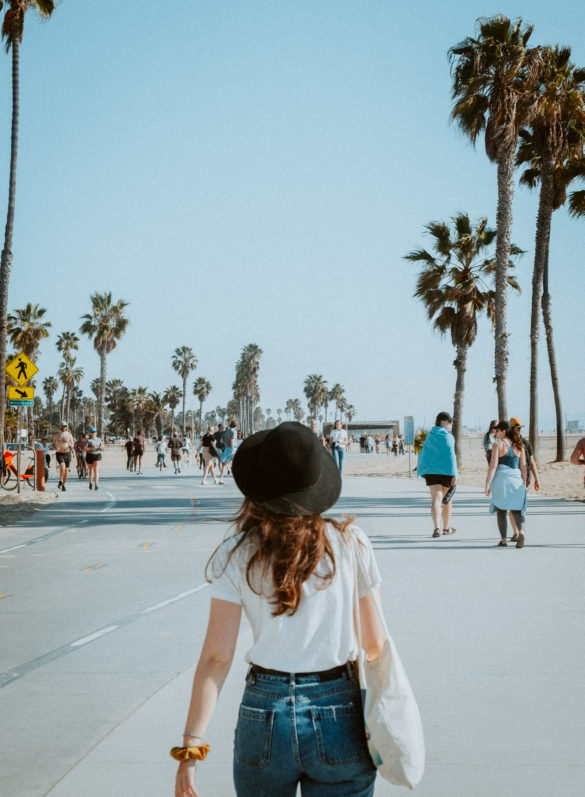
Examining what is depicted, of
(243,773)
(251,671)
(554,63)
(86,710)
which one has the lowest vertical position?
(86,710)

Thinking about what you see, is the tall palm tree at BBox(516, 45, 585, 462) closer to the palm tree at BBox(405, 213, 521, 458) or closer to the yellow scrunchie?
the palm tree at BBox(405, 213, 521, 458)

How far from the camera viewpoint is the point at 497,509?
11.4 meters

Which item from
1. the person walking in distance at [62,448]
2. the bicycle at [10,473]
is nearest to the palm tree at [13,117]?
the bicycle at [10,473]

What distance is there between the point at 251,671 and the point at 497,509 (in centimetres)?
935

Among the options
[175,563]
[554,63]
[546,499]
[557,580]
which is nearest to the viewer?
[557,580]

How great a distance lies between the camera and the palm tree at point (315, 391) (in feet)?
536

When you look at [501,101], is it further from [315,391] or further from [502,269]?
[315,391]

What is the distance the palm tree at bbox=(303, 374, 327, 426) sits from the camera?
163500mm

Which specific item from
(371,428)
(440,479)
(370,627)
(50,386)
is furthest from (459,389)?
(50,386)

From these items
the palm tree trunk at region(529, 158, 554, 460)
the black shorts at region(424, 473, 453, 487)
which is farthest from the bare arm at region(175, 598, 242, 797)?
the palm tree trunk at region(529, 158, 554, 460)

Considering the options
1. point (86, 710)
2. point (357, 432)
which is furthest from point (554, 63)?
point (357, 432)

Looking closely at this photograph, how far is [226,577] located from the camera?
240 cm

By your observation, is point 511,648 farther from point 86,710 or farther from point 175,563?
point 175,563

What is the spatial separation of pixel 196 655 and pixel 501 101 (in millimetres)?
22406
